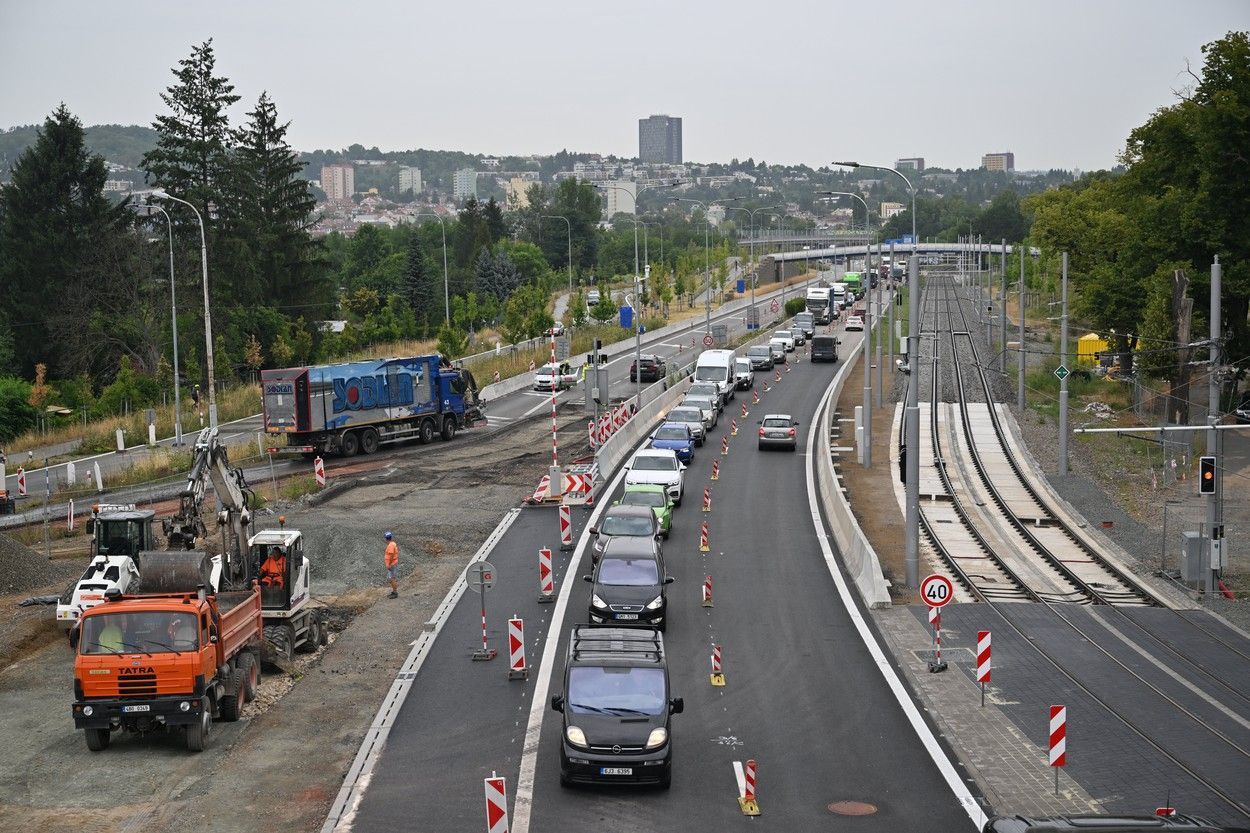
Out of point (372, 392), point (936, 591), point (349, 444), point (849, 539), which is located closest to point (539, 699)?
point (936, 591)

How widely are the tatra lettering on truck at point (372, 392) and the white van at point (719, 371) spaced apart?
645 inches

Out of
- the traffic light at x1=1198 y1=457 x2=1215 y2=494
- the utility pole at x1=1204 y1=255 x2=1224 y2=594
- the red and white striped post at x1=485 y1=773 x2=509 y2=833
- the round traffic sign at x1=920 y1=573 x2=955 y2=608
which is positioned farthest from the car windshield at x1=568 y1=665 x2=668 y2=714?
the traffic light at x1=1198 y1=457 x2=1215 y2=494

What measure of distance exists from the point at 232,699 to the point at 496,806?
747 centimetres

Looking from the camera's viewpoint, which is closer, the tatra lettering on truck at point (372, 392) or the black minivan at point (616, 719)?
the black minivan at point (616, 719)

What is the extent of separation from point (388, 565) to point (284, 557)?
190 inches

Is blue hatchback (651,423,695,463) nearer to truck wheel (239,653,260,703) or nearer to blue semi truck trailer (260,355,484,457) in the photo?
blue semi truck trailer (260,355,484,457)

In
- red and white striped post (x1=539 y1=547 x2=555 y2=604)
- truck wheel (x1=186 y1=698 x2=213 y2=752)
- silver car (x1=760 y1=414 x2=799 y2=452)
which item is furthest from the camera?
silver car (x1=760 y1=414 x2=799 y2=452)

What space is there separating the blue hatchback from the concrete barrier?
4.55 metres

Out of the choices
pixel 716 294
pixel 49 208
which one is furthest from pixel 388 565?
pixel 716 294

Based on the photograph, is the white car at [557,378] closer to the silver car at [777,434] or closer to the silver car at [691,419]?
the silver car at [691,419]

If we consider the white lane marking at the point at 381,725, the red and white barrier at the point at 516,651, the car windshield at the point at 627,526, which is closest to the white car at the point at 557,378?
the car windshield at the point at 627,526

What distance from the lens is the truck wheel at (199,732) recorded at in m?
18.8

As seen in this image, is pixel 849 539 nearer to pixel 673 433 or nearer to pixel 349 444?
pixel 673 433

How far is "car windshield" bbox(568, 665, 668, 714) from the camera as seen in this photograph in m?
17.2
